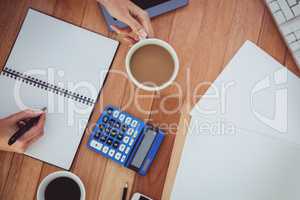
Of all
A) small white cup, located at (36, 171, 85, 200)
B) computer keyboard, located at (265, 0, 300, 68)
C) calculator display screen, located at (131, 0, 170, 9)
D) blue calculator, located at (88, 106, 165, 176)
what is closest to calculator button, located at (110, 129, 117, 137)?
blue calculator, located at (88, 106, 165, 176)

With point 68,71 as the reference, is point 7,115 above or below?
below

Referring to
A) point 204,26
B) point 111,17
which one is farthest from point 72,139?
point 204,26

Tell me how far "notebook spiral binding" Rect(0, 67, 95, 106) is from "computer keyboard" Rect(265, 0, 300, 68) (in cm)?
42

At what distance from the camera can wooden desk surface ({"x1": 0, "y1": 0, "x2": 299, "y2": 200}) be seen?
0.80 metres

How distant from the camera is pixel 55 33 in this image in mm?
830

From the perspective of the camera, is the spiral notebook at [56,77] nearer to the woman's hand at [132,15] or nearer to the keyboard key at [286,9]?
the woman's hand at [132,15]

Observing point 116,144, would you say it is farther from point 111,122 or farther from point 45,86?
point 45,86

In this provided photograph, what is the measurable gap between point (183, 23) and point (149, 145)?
0.27 metres

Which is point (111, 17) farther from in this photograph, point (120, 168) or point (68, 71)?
point (120, 168)

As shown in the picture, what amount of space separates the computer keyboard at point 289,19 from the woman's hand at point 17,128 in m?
0.52

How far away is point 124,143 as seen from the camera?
79cm

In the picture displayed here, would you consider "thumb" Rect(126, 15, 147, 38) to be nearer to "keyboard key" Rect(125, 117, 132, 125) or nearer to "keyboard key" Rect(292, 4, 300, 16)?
"keyboard key" Rect(125, 117, 132, 125)

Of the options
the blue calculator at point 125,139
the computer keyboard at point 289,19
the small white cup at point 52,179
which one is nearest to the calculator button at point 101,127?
the blue calculator at point 125,139

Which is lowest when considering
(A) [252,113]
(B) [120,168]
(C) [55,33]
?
(B) [120,168]
